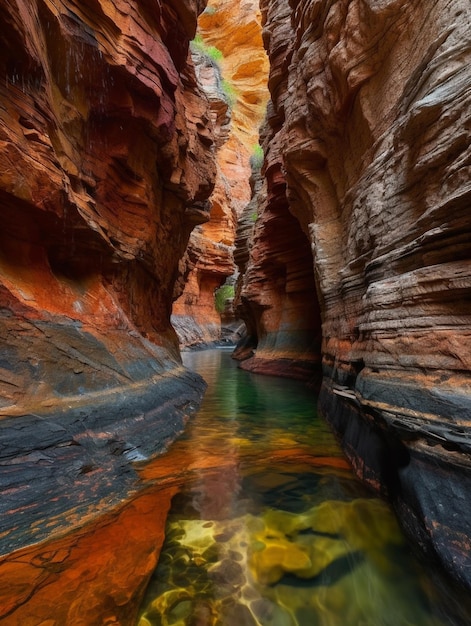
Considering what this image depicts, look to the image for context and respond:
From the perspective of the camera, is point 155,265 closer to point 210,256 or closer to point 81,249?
point 81,249

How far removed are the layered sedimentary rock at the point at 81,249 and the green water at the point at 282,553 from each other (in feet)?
1.89

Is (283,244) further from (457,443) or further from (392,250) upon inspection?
(457,443)

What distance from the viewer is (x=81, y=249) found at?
19.1 feet

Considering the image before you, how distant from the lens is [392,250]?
4344 mm

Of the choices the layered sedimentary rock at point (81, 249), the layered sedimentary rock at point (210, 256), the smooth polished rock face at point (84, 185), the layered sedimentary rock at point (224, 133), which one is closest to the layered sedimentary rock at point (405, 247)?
the layered sedimentary rock at point (81, 249)

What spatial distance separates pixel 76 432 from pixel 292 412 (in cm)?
502

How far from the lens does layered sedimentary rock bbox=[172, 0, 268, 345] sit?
3203 cm

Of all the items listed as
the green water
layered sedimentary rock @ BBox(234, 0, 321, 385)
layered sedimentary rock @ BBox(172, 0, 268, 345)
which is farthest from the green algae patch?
layered sedimentary rock @ BBox(172, 0, 268, 345)

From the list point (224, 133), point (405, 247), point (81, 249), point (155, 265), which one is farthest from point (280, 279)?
point (224, 133)

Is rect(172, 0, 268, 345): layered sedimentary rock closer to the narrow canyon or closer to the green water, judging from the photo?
the narrow canyon

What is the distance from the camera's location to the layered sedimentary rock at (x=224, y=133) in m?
Answer: 32.0

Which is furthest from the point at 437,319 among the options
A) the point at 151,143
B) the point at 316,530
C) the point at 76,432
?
the point at 151,143

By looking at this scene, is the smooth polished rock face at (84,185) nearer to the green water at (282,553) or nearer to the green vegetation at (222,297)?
the green water at (282,553)

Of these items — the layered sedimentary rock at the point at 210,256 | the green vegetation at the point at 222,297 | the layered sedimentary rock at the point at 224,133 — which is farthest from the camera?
the green vegetation at the point at 222,297
